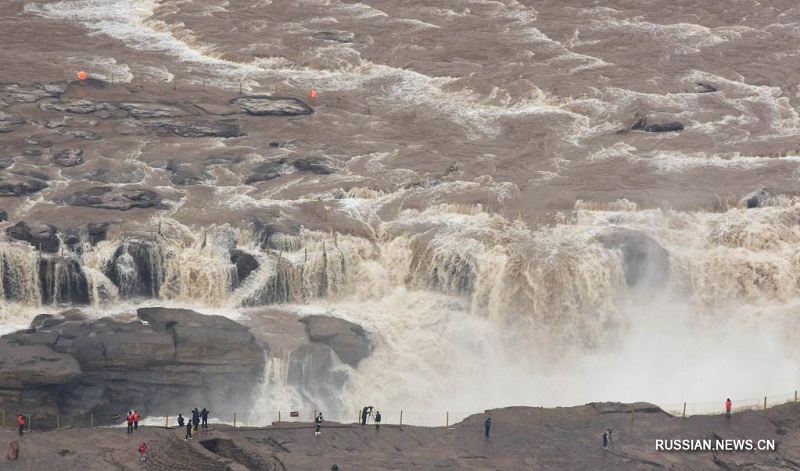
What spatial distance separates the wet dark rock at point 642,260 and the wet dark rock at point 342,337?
1405 cm

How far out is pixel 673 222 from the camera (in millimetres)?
84062

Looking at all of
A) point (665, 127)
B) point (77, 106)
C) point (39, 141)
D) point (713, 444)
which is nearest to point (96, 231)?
point (39, 141)

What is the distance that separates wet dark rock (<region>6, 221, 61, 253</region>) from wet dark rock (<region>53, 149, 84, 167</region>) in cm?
1047

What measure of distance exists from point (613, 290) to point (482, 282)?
6.63 metres

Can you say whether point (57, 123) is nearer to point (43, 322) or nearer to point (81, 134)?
point (81, 134)

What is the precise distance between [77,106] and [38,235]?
21498mm

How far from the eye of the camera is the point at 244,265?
257 ft

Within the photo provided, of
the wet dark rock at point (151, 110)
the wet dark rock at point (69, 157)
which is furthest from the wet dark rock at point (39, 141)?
the wet dark rock at point (151, 110)

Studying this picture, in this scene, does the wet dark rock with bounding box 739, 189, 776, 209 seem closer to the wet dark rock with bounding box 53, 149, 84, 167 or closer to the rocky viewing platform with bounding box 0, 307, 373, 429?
the rocky viewing platform with bounding box 0, 307, 373, 429

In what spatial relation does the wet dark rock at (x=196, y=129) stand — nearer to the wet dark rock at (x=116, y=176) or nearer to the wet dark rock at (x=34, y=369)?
the wet dark rock at (x=116, y=176)

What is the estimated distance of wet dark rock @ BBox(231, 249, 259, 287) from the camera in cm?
7831

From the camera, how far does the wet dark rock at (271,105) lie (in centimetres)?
9888

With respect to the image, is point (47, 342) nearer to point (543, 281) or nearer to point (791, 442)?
point (543, 281)

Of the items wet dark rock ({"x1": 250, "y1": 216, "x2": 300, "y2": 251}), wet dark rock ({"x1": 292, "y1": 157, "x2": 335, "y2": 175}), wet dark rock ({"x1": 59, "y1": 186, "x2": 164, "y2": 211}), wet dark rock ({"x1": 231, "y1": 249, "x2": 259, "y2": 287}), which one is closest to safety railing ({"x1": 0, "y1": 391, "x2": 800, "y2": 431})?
wet dark rock ({"x1": 231, "y1": 249, "x2": 259, "y2": 287})
